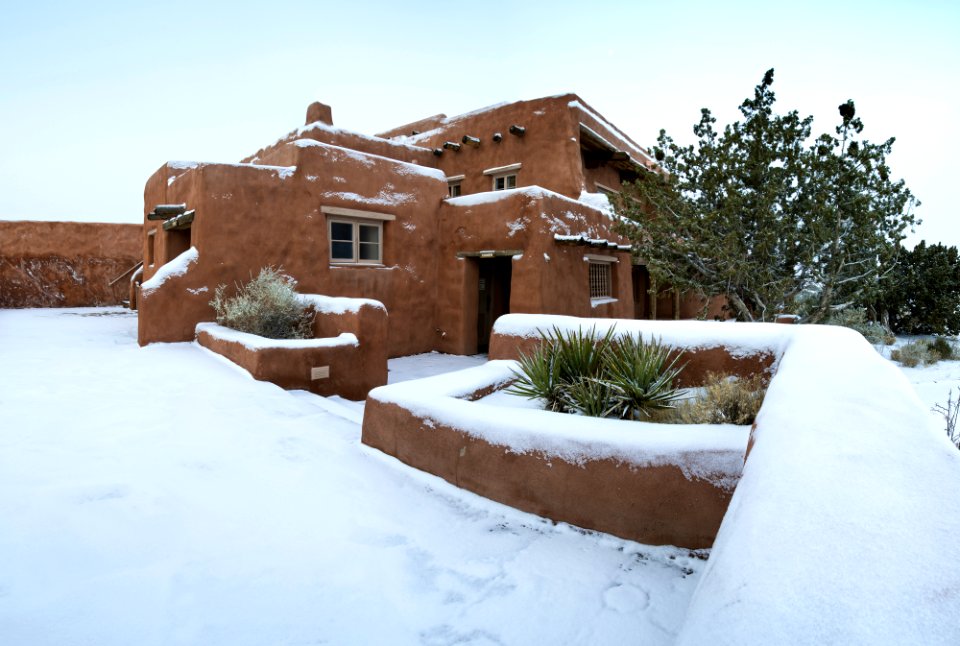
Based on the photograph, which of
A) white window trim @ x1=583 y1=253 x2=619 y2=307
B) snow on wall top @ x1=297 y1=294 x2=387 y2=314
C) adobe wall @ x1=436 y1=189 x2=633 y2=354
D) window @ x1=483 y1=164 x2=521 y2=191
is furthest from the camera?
window @ x1=483 y1=164 x2=521 y2=191

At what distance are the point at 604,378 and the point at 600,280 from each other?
981cm

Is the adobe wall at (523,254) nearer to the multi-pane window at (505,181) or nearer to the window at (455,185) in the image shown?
the multi-pane window at (505,181)

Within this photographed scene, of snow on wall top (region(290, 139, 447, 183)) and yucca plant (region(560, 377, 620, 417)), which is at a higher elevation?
snow on wall top (region(290, 139, 447, 183))

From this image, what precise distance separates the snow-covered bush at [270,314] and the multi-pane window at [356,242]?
7.96 ft

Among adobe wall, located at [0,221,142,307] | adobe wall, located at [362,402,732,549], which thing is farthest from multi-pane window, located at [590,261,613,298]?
adobe wall, located at [0,221,142,307]

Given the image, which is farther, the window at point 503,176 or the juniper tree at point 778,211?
the window at point 503,176

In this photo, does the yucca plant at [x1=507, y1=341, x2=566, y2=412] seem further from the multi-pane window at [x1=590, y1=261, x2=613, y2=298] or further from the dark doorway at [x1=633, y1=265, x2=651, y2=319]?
the dark doorway at [x1=633, y1=265, x2=651, y2=319]

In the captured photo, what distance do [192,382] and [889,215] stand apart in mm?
11464

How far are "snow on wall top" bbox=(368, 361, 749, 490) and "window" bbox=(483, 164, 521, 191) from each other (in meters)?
12.1

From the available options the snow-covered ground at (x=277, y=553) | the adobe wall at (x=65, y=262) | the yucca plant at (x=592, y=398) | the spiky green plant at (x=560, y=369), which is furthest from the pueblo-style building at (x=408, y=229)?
the yucca plant at (x=592, y=398)

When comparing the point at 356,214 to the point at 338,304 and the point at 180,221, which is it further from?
the point at 338,304

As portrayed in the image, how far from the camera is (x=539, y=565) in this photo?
2250 mm

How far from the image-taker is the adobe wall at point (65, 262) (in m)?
15.0

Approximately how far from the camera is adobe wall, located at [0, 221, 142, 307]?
14969mm
